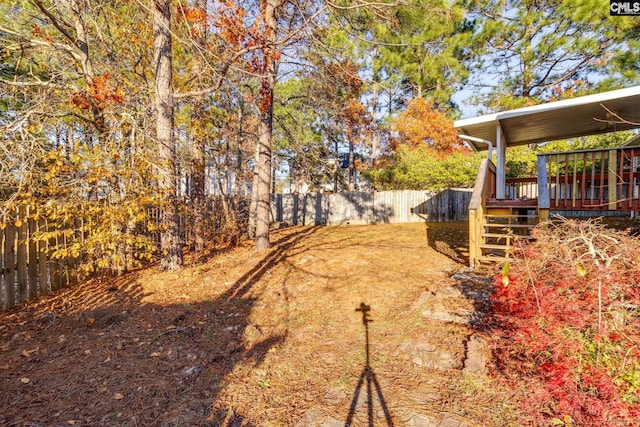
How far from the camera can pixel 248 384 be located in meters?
2.65

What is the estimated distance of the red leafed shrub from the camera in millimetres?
2080

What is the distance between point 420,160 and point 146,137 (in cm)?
1129

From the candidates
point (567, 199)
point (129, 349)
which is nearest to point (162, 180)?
point (129, 349)

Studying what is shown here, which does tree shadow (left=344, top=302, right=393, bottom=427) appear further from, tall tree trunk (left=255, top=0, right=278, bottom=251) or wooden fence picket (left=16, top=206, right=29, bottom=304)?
wooden fence picket (left=16, top=206, right=29, bottom=304)

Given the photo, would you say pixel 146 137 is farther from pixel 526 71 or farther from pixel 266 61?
pixel 526 71

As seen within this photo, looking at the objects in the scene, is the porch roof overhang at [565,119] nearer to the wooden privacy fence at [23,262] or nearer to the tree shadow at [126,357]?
Result: the tree shadow at [126,357]

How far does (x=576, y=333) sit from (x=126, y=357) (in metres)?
4.01

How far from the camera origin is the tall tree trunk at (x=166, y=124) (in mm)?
5230

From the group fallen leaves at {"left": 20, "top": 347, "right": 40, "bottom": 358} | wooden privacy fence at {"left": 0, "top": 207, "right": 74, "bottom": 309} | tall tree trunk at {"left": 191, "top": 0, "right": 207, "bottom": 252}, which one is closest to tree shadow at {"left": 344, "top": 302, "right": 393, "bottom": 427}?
fallen leaves at {"left": 20, "top": 347, "right": 40, "bottom": 358}

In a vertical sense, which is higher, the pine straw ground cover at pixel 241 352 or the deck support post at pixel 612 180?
the deck support post at pixel 612 180

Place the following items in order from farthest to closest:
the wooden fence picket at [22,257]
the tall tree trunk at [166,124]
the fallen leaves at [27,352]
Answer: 1. the tall tree trunk at [166,124]
2. the wooden fence picket at [22,257]
3. the fallen leaves at [27,352]

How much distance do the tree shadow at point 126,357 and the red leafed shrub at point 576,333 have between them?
221 cm

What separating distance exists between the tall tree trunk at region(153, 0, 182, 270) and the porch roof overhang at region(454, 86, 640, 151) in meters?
6.23

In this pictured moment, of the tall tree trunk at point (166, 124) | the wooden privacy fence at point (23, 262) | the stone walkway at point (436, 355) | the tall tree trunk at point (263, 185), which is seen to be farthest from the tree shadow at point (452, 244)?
the wooden privacy fence at point (23, 262)
